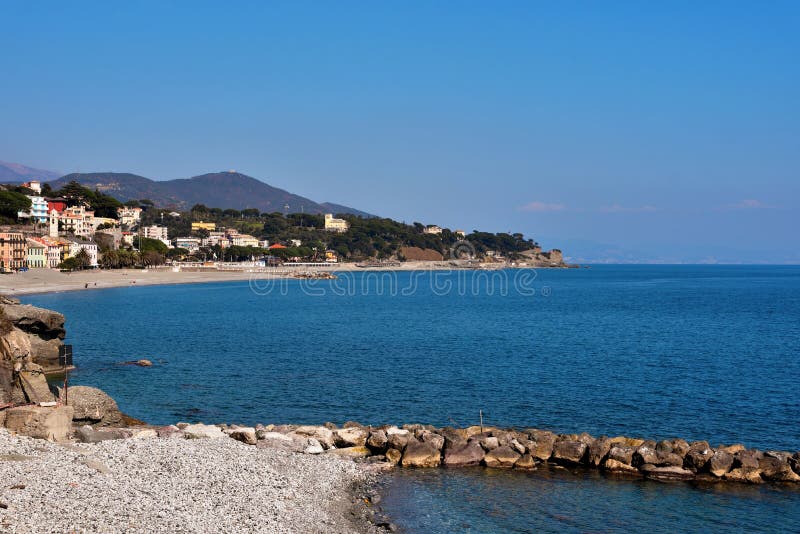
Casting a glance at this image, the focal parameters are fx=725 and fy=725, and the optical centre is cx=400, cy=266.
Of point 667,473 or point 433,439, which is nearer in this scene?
point 667,473

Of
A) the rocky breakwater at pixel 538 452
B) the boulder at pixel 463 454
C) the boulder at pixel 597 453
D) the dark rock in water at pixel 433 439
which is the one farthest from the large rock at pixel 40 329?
the boulder at pixel 597 453

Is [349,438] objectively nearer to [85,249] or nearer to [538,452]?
[538,452]

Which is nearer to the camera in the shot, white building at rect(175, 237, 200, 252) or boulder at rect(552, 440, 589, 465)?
boulder at rect(552, 440, 589, 465)

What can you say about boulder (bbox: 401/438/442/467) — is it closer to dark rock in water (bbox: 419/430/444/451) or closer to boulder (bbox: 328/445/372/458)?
dark rock in water (bbox: 419/430/444/451)

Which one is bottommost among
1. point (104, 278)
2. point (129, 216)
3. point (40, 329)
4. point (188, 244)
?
point (40, 329)

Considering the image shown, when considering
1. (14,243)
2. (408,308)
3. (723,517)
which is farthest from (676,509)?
(14,243)

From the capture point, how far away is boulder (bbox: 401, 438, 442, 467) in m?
16.4

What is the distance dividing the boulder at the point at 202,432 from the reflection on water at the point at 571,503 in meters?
4.29

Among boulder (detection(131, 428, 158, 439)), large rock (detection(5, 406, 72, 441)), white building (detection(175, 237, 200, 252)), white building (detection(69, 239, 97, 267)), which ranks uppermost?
white building (detection(175, 237, 200, 252))

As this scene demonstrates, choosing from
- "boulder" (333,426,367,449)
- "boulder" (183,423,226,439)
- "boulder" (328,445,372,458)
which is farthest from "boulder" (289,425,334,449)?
"boulder" (183,423,226,439)

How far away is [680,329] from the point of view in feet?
164

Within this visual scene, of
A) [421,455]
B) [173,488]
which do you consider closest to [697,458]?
[421,455]

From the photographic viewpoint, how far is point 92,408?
Result: 17719mm

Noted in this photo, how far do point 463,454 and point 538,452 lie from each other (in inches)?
68.1
